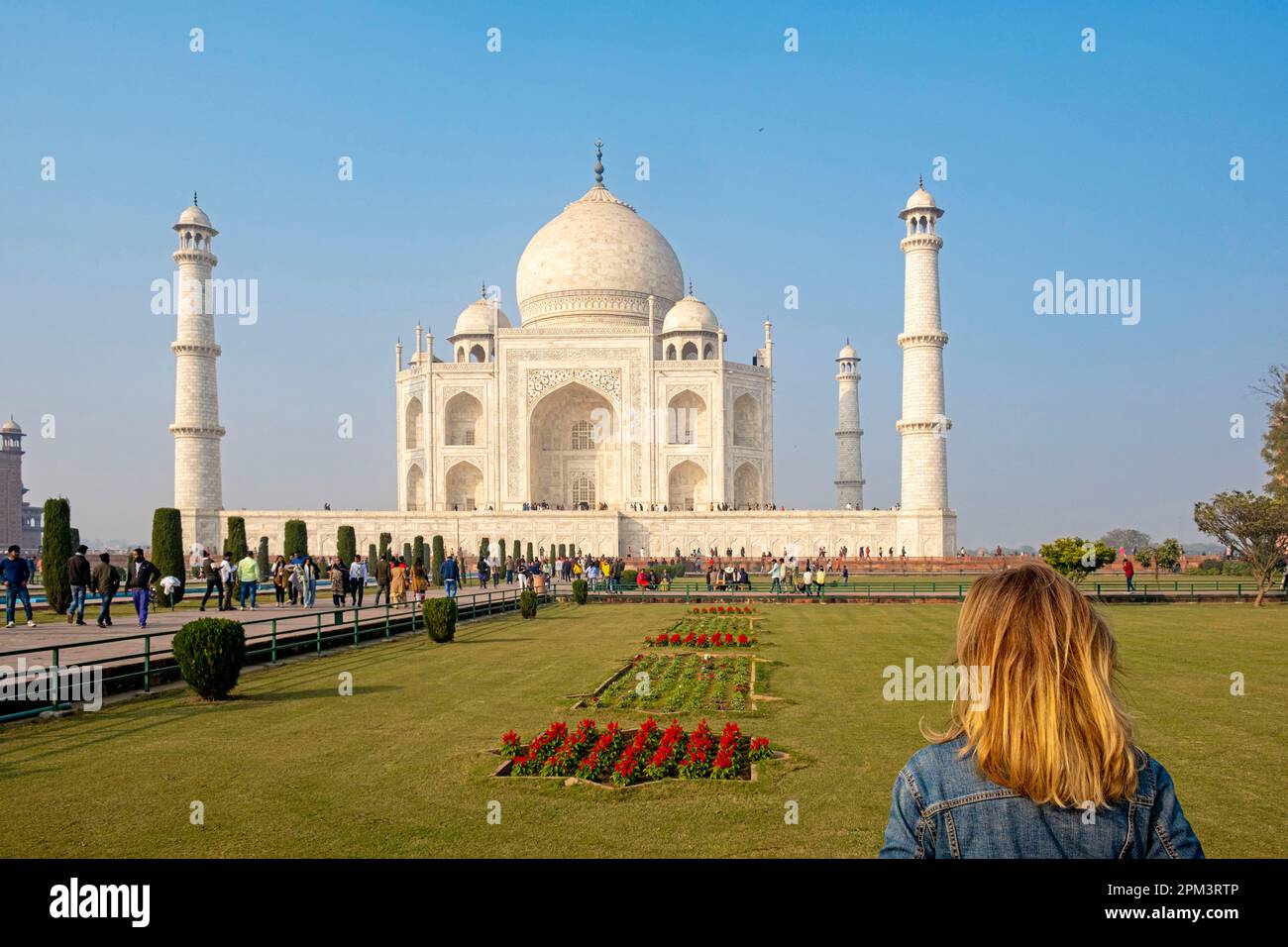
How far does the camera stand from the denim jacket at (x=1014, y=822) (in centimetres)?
185

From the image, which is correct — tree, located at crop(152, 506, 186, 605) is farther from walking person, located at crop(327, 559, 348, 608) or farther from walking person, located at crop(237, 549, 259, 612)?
walking person, located at crop(327, 559, 348, 608)

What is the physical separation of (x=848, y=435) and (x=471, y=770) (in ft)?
160

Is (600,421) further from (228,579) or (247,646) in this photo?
(247,646)

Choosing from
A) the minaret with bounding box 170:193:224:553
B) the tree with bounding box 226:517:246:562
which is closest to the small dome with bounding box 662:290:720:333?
the minaret with bounding box 170:193:224:553

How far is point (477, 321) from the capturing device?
51219mm

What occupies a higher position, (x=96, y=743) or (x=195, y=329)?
(x=195, y=329)

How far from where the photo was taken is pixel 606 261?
50.2 metres

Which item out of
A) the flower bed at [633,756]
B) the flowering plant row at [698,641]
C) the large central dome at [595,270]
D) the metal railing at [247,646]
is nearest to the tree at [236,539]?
the metal railing at [247,646]

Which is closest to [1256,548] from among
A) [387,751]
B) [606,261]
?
[387,751]

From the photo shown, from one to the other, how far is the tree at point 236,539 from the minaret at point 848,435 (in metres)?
34.4

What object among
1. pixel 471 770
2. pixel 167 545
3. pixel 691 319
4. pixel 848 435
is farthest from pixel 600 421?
pixel 471 770

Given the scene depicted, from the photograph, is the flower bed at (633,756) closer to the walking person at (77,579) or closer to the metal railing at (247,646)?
the metal railing at (247,646)
